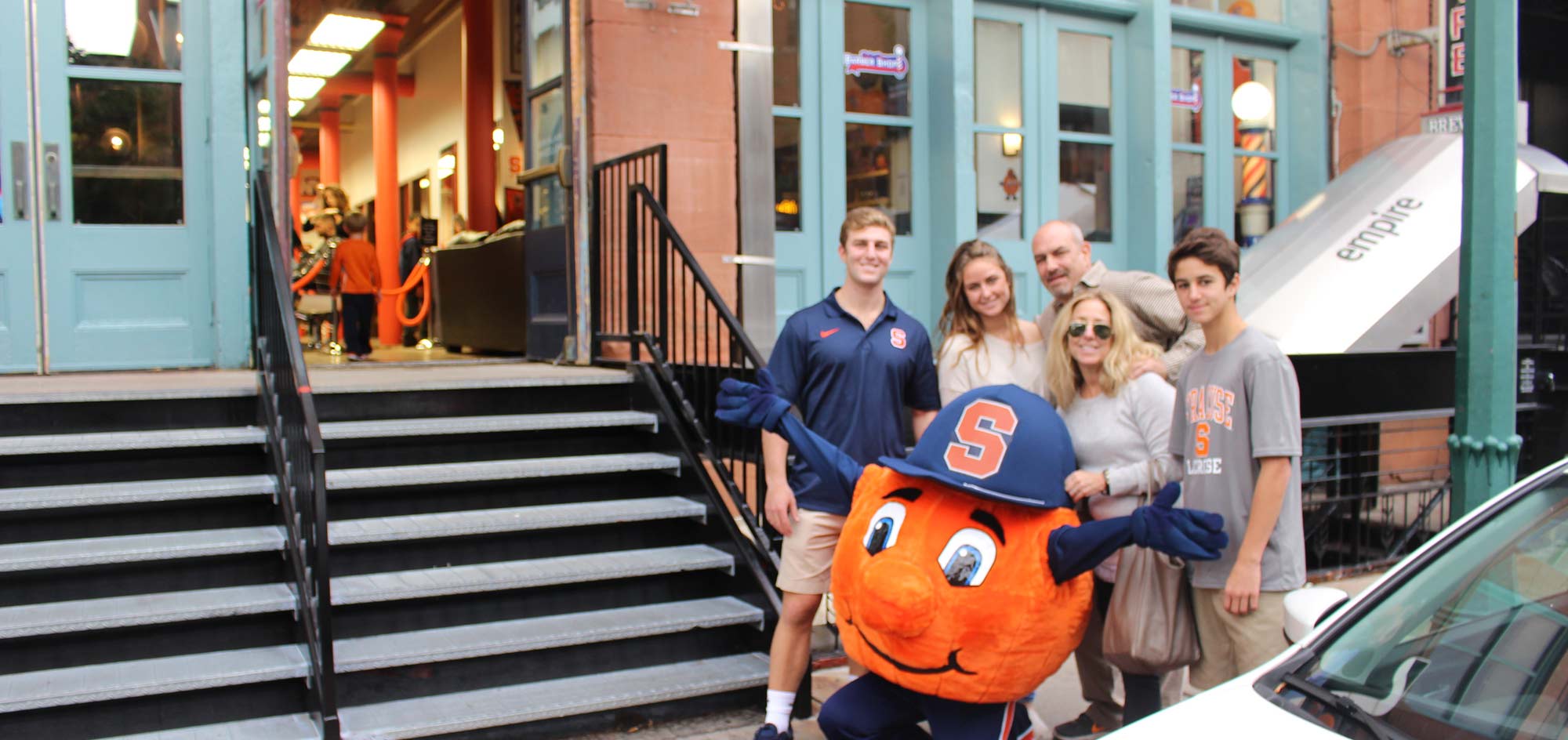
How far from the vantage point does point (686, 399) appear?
5934 mm

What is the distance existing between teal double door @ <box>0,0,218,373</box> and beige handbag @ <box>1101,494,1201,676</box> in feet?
16.6

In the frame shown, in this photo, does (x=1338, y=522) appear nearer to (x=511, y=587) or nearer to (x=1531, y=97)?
(x=511, y=587)

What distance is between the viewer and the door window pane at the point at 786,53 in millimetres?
8195

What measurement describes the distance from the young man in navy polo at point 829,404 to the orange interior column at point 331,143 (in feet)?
62.1

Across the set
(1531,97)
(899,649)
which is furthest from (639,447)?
(1531,97)

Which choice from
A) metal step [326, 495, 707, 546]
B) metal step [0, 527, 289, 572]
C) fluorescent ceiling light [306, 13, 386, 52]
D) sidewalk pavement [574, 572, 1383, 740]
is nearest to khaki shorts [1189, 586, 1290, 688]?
sidewalk pavement [574, 572, 1383, 740]

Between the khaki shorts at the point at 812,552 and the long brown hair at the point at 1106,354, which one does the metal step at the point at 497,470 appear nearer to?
the khaki shorts at the point at 812,552

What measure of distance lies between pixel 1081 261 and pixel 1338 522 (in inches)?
157

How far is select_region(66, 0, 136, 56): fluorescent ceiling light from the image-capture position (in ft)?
21.1

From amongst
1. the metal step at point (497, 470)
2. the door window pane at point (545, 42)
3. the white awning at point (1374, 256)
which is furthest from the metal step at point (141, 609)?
the white awning at point (1374, 256)

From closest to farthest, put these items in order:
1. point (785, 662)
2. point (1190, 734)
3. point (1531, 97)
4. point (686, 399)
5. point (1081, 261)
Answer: point (1190, 734) < point (785, 662) < point (1081, 261) < point (686, 399) < point (1531, 97)

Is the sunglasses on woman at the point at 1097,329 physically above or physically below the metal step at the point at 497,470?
above

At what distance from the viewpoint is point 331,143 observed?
862 inches

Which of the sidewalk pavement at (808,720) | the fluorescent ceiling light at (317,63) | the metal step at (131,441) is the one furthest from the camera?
the fluorescent ceiling light at (317,63)
